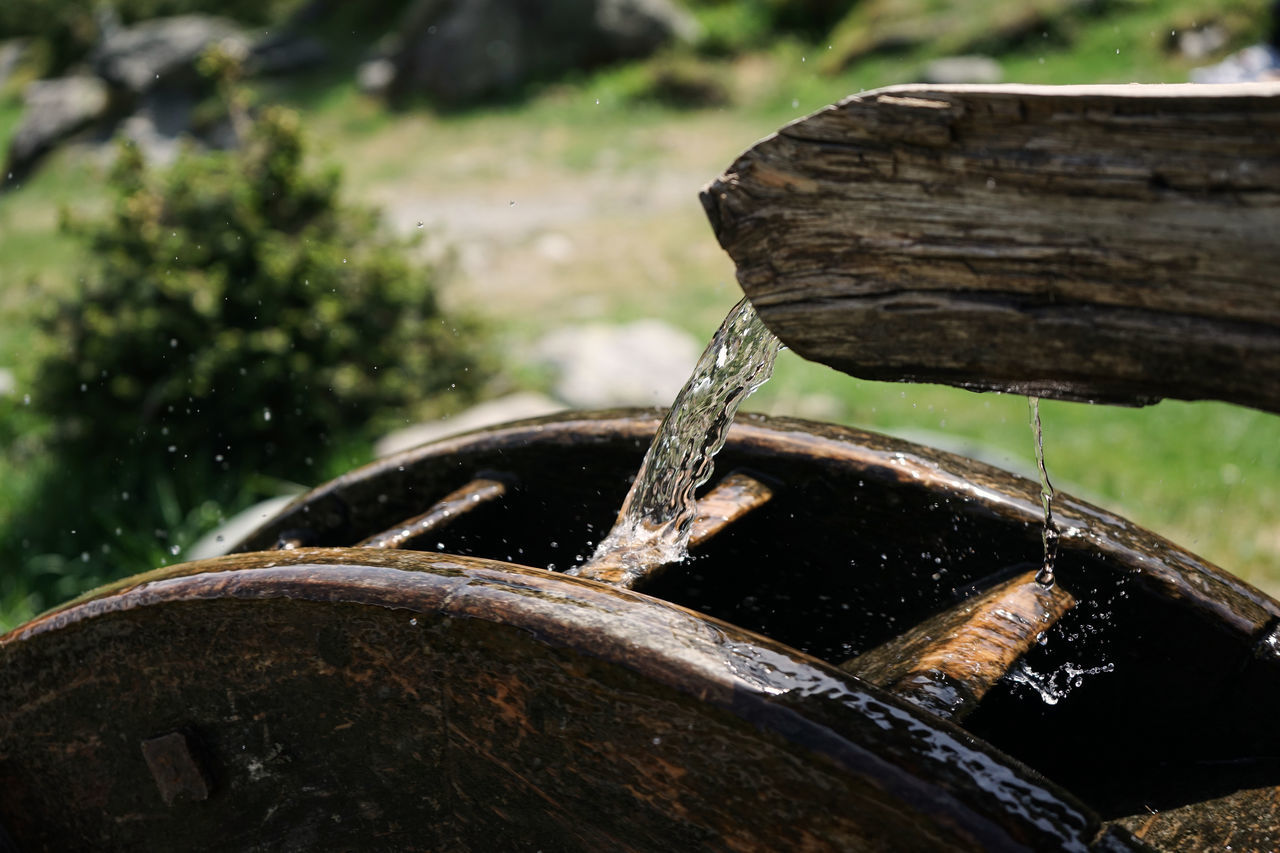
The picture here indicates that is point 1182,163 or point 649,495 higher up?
point 1182,163

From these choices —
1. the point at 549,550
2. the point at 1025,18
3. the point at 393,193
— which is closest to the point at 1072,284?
the point at 549,550

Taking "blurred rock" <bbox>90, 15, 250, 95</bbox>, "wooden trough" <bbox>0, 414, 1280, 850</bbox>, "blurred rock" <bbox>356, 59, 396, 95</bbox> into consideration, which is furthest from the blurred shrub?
"wooden trough" <bbox>0, 414, 1280, 850</bbox>

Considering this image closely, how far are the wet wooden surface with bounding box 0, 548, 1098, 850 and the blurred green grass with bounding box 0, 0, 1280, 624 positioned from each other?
2.70 meters

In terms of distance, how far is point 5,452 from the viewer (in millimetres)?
6004

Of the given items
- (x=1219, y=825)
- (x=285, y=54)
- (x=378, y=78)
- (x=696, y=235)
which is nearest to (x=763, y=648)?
(x=1219, y=825)

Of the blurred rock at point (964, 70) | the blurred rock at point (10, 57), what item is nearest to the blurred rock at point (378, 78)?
the blurred rock at point (964, 70)

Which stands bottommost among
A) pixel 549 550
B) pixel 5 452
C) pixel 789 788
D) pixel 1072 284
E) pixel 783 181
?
pixel 5 452

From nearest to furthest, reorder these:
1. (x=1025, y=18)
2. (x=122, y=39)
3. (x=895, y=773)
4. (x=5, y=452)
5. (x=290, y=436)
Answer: (x=895, y=773)
(x=290, y=436)
(x=5, y=452)
(x=1025, y=18)
(x=122, y=39)

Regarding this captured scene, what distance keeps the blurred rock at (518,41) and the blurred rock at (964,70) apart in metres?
3.87

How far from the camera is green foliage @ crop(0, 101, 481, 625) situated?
5125 millimetres

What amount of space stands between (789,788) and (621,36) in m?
14.1

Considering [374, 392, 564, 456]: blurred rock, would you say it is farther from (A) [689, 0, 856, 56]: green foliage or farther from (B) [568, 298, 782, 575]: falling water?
(A) [689, 0, 856, 56]: green foliage

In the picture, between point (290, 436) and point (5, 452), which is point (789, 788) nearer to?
point (290, 436)

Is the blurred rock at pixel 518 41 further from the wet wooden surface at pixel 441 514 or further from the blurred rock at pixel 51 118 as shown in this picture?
the wet wooden surface at pixel 441 514
